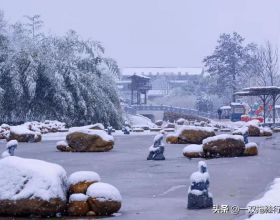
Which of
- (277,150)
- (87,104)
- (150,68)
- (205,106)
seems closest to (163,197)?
(277,150)

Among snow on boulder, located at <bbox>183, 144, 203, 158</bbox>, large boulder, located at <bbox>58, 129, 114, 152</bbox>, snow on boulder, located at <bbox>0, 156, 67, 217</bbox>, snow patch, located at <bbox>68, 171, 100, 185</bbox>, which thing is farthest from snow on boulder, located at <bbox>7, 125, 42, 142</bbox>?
snow patch, located at <bbox>68, 171, 100, 185</bbox>

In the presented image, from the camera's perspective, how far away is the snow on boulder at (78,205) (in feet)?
24.0

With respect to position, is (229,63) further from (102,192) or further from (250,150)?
(102,192)

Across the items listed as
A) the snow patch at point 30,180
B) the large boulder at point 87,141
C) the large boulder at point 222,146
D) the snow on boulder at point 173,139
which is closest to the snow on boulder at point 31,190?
the snow patch at point 30,180

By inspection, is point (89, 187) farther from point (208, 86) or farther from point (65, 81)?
point (208, 86)

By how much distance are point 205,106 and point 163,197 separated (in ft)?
215

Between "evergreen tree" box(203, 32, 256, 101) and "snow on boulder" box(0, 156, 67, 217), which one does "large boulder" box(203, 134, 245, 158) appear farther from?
"evergreen tree" box(203, 32, 256, 101)

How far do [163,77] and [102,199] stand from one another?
9754 centimetres

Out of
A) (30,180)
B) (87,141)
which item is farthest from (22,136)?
(30,180)

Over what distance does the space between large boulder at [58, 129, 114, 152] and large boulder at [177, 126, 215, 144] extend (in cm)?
390

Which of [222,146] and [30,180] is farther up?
[30,180]

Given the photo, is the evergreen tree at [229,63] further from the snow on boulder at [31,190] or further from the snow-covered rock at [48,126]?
the snow on boulder at [31,190]

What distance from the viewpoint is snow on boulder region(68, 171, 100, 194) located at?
298 inches

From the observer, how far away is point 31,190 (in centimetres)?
722
